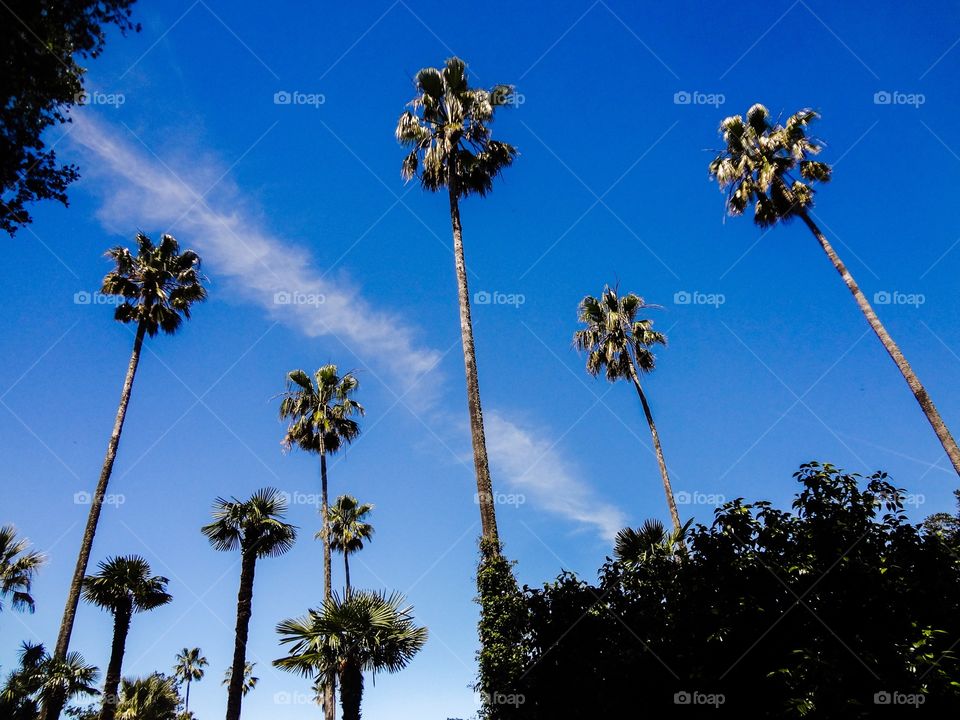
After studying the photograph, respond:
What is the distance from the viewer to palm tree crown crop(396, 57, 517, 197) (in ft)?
59.5

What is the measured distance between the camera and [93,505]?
19.5 metres

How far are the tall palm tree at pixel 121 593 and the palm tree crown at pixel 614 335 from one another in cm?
2148

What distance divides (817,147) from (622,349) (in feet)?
36.8

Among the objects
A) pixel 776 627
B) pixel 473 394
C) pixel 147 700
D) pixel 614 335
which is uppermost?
pixel 614 335

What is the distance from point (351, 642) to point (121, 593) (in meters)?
13.4

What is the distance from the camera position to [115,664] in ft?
67.8

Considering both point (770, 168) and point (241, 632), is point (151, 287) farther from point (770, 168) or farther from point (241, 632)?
point (770, 168)

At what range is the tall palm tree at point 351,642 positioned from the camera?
13977mm

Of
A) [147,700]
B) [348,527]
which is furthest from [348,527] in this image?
[147,700]

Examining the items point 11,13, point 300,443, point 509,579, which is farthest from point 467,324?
point 300,443

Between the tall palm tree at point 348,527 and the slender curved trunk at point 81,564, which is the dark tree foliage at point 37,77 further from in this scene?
the tall palm tree at point 348,527

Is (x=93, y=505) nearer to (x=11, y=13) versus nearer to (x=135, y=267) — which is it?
(x=135, y=267)

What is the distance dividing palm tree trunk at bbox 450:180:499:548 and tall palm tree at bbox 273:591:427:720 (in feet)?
13.8

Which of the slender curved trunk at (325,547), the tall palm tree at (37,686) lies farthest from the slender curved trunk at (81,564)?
the slender curved trunk at (325,547)
